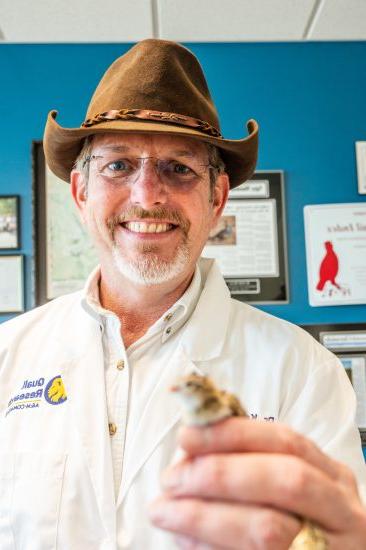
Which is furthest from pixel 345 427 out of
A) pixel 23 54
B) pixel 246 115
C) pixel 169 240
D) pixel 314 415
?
pixel 23 54

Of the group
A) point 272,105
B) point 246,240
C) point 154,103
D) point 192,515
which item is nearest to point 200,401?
point 192,515

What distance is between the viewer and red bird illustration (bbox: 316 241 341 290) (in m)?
1.98

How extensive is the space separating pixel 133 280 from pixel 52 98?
1.35 meters

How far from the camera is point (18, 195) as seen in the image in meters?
1.99

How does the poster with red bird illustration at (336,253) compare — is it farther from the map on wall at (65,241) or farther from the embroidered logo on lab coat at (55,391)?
the embroidered logo on lab coat at (55,391)

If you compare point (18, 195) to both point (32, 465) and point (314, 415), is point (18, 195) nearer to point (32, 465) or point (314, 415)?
point (32, 465)

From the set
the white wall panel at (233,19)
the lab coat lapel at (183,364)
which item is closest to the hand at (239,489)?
the lab coat lapel at (183,364)

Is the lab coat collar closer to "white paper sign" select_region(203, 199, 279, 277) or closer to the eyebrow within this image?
the eyebrow

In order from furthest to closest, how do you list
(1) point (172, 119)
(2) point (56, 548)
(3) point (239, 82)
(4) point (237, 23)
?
(3) point (239, 82), (4) point (237, 23), (1) point (172, 119), (2) point (56, 548)

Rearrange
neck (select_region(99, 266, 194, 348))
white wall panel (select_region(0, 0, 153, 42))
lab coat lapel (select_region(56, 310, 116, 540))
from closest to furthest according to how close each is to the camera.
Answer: lab coat lapel (select_region(56, 310, 116, 540)) → neck (select_region(99, 266, 194, 348)) → white wall panel (select_region(0, 0, 153, 42))

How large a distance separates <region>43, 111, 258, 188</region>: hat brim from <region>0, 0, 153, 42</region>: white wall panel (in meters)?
0.89

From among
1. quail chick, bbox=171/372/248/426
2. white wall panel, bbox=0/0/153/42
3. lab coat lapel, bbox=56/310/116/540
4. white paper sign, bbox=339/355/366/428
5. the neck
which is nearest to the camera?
quail chick, bbox=171/372/248/426

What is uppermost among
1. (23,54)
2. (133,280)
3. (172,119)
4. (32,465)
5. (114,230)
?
(23,54)

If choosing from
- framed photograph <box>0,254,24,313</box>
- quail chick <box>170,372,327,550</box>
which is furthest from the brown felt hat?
framed photograph <box>0,254,24,313</box>
